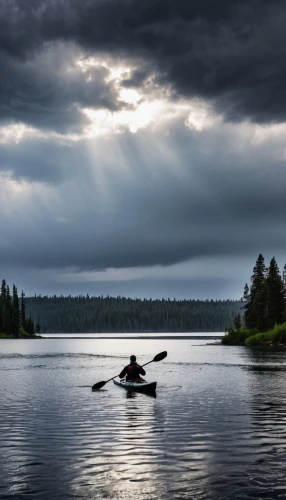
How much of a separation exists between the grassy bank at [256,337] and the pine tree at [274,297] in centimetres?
418

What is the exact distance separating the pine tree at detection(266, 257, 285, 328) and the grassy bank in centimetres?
418

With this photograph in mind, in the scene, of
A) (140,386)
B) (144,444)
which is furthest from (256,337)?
(144,444)

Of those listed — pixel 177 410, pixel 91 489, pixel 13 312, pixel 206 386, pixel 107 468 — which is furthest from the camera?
pixel 13 312

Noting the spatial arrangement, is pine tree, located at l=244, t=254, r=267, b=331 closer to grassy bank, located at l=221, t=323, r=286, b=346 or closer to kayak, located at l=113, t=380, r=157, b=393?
grassy bank, located at l=221, t=323, r=286, b=346

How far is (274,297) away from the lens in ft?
352

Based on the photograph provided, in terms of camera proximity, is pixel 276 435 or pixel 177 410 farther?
pixel 177 410

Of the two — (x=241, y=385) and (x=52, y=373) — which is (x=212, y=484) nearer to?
(x=241, y=385)

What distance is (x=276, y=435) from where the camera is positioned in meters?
21.4

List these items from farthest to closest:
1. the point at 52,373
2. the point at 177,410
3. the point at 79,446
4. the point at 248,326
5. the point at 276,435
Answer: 1. the point at 248,326
2. the point at 52,373
3. the point at 177,410
4. the point at 276,435
5. the point at 79,446

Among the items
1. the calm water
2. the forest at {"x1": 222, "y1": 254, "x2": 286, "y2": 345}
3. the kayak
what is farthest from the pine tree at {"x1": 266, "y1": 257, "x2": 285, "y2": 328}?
the kayak

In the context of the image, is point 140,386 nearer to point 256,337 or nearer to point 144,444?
point 144,444

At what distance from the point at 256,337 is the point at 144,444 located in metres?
87.6

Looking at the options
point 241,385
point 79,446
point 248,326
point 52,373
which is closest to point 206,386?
point 241,385

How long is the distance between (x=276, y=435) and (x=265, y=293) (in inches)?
3522
